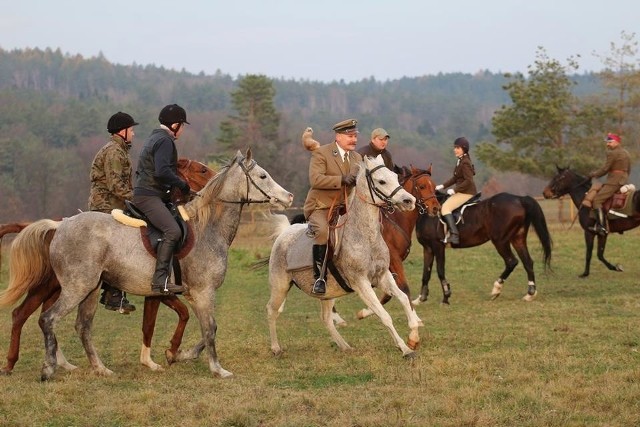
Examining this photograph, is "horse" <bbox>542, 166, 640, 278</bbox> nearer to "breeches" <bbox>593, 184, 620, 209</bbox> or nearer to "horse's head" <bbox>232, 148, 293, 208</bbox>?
"breeches" <bbox>593, 184, 620, 209</bbox>

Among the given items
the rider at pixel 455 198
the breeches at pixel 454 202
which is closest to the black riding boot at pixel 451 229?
the rider at pixel 455 198

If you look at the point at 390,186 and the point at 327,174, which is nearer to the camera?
the point at 390,186

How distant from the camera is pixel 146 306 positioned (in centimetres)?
1048

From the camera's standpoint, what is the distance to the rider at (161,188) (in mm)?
9211

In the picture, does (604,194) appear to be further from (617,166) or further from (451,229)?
(451,229)

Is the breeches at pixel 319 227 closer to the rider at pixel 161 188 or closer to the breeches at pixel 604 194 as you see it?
the rider at pixel 161 188

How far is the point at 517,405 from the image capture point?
7.32 m

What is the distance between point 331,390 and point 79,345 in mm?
5325

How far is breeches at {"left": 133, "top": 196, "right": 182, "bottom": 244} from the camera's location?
30.3 feet

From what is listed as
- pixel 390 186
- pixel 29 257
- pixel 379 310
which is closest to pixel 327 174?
pixel 390 186

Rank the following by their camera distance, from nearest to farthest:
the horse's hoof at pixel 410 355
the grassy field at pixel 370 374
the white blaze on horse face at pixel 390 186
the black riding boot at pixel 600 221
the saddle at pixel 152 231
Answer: the grassy field at pixel 370 374, the saddle at pixel 152 231, the white blaze on horse face at pixel 390 186, the horse's hoof at pixel 410 355, the black riding boot at pixel 600 221

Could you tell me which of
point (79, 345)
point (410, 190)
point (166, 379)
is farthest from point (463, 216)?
point (166, 379)

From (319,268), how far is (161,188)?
Answer: 85.3 inches

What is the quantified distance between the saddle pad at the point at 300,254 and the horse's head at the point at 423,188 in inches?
139
